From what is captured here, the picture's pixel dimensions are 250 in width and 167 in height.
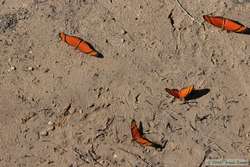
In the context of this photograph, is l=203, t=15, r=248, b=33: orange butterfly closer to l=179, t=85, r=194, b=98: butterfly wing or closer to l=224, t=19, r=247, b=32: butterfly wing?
l=224, t=19, r=247, b=32: butterfly wing

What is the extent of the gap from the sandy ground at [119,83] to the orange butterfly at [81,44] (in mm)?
53

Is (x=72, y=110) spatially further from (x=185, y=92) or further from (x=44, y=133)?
(x=185, y=92)

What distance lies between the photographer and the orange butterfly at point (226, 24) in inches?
192

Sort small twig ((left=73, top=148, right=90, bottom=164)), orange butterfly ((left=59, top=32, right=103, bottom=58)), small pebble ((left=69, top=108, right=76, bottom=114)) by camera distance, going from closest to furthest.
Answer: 1. small twig ((left=73, top=148, right=90, bottom=164))
2. small pebble ((left=69, top=108, right=76, bottom=114))
3. orange butterfly ((left=59, top=32, right=103, bottom=58))

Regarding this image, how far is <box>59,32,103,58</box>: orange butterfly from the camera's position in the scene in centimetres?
484

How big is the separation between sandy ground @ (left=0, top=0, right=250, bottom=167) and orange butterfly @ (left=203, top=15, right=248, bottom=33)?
2.2 inches

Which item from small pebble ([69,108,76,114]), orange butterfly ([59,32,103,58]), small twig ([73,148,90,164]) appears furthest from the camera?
orange butterfly ([59,32,103,58])

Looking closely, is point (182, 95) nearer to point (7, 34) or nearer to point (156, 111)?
point (156, 111)

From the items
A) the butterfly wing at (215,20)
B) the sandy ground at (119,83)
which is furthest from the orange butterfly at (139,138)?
the butterfly wing at (215,20)

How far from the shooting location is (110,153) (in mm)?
4535

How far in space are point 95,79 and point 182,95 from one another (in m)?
0.77

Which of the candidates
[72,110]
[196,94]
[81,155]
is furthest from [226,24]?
[81,155]

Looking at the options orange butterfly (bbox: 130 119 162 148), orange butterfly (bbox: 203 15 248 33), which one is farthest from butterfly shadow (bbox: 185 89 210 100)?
orange butterfly (bbox: 203 15 248 33)

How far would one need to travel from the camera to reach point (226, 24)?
4891 mm
